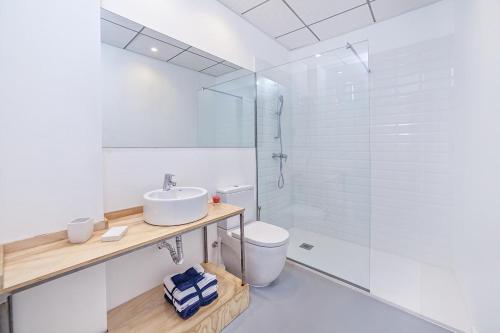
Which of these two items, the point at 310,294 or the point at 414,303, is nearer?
the point at 414,303

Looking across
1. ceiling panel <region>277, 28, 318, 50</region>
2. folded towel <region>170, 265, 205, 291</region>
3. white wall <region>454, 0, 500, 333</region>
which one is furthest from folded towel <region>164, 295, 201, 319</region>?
ceiling panel <region>277, 28, 318, 50</region>

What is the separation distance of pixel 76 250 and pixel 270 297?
1.33 m

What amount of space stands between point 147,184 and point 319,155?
6.10 ft

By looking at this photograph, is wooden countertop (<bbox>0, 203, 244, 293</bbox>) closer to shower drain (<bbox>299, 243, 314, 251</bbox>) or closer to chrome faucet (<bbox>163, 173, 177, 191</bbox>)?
chrome faucet (<bbox>163, 173, 177, 191</bbox>)

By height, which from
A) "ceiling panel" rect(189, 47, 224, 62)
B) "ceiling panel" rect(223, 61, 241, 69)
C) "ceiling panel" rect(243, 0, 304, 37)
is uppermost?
"ceiling panel" rect(243, 0, 304, 37)

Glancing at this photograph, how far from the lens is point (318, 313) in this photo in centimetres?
153

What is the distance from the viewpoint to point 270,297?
170cm

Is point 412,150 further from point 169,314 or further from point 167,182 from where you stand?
point 169,314

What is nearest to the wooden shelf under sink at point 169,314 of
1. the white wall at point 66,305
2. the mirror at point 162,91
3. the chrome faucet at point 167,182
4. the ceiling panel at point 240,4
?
the white wall at point 66,305

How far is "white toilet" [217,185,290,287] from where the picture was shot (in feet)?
5.55

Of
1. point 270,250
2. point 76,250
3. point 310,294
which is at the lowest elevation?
point 310,294

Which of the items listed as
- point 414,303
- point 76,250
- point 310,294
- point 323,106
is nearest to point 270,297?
point 310,294

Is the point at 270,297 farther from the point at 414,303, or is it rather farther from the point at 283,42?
the point at 283,42

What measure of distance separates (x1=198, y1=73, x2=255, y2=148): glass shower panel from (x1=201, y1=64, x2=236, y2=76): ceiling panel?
0.31 ft
